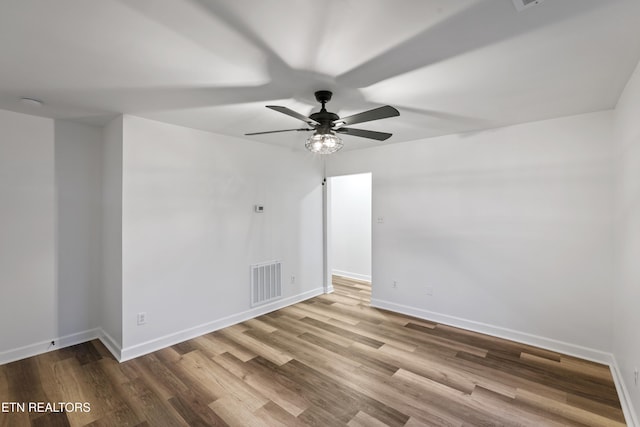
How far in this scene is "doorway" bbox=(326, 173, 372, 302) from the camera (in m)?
6.06

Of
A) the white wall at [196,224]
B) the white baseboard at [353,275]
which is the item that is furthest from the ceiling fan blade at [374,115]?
the white baseboard at [353,275]

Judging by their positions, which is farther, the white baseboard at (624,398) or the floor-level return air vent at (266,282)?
the floor-level return air vent at (266,282)

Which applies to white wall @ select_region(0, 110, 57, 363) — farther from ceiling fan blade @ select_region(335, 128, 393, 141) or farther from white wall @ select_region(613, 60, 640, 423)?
white wall @ select_region(613, 60, 640, 423)

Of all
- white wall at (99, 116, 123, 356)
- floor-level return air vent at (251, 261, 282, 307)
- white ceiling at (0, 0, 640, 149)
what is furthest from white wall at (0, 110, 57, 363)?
floor-level return air vent at (251, 261, 282, 307)

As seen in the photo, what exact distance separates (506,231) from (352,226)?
334cm

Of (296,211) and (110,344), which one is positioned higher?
(296,211)

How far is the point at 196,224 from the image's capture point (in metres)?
3.43

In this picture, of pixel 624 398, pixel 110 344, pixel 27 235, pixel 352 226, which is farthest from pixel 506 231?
pixel 27 235

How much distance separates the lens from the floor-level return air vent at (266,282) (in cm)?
404

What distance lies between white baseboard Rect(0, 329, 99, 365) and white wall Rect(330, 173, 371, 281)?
407cm

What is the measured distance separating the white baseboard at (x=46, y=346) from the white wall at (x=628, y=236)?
499 cm

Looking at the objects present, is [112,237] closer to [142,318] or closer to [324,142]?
[142,318]

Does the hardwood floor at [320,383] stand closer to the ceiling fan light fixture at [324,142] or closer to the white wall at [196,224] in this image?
the white wall at [196,224]

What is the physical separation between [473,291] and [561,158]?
177cm
